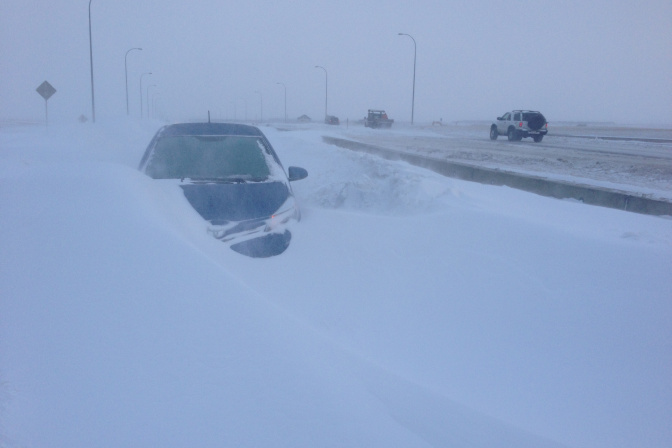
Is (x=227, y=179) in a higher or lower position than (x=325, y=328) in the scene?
higher

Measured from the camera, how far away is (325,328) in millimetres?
3803

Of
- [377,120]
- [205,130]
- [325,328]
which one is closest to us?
[325,328]

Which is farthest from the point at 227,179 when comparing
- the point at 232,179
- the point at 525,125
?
the point at 525,125

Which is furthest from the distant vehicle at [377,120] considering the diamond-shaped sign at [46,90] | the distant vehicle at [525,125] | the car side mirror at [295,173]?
the car side mirror at [295,173]

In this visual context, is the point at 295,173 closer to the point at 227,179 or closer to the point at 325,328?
the point at 227,179

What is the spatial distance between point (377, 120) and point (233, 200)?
5298cm

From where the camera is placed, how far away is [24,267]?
8.25 ft

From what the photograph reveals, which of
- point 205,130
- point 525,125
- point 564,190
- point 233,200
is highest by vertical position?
point 525,125

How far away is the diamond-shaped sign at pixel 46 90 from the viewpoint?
79.8 ft

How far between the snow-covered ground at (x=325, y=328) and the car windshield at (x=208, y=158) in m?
0.69

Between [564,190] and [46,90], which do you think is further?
[46,90]

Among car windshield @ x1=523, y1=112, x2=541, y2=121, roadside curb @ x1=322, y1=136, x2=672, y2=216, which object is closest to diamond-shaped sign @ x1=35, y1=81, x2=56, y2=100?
roadside curb @ x1=322, y1=136, x2=672, y2=216

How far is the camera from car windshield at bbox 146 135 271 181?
5582 mm

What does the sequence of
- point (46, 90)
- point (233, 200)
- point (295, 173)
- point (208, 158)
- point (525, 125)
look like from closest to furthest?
1. point (233, 200)
2. point (208, 158)
3. point (295, 173)
4. point (46, 90)
5. point (525, 125)
